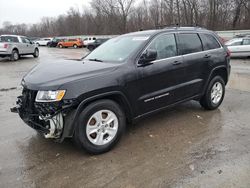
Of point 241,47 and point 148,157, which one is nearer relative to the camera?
point 148,157

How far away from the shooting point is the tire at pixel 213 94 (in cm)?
572

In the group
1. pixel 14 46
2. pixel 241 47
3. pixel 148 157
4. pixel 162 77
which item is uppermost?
pixel 14 46

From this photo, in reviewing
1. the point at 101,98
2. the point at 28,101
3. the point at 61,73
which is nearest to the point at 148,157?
the point at 101,98

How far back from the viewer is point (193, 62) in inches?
207

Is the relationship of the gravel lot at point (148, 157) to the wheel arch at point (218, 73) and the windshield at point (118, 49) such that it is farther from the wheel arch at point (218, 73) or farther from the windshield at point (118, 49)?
the windshield at point (118, 49)

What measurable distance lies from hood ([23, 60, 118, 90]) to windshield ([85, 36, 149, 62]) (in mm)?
360

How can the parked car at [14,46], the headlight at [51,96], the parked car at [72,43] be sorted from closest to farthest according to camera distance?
the headlight at [51,96]
the parked car at [14,46]
the parked car at [72,43]

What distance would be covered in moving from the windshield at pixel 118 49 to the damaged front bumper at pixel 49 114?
4.37 feet

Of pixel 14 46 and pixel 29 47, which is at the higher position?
pixel 14 46

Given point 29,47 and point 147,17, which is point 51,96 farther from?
point 147,17

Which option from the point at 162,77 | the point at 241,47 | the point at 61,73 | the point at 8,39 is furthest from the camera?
the point at 8,39

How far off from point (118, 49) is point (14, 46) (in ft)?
54.2

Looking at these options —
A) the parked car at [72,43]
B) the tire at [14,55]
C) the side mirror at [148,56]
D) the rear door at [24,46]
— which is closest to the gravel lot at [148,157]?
the side mirror at [148,56]

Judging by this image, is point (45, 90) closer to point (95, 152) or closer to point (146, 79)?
point (95, 152)
